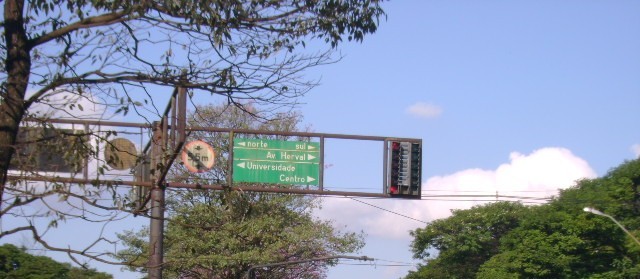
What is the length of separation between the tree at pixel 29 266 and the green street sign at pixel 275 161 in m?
6.64

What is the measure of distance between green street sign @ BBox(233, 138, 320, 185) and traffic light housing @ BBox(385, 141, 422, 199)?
1510 millimetres

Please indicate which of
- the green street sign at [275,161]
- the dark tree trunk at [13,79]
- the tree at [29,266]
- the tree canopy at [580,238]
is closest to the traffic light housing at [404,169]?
the green street sign at [275,161]

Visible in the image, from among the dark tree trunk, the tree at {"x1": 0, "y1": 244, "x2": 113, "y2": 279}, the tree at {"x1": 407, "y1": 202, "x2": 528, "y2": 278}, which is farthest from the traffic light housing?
the tree at {"x1": 407, "y1": 202, "x2": 528, "y2": 278}

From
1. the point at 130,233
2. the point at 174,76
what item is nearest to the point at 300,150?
the point at 174,76

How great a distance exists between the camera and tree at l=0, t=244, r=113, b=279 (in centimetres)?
2406

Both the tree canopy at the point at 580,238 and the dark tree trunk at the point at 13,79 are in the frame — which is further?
the tree canopy at the point at 580,238

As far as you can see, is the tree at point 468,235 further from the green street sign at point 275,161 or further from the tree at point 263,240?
the green street sign at point 275,161

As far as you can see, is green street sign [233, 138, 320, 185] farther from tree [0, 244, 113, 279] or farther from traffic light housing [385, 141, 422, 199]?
tree [0, 244, 113, 279]

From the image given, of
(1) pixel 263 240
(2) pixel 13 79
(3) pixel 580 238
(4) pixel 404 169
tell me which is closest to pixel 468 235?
(3) pixel 580 238

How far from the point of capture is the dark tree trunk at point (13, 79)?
343 inches

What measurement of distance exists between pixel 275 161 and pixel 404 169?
8.76ft

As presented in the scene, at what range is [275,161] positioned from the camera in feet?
62.0

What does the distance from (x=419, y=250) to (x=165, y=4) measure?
54261mm

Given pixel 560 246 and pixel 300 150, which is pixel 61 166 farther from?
pixel 560 246
